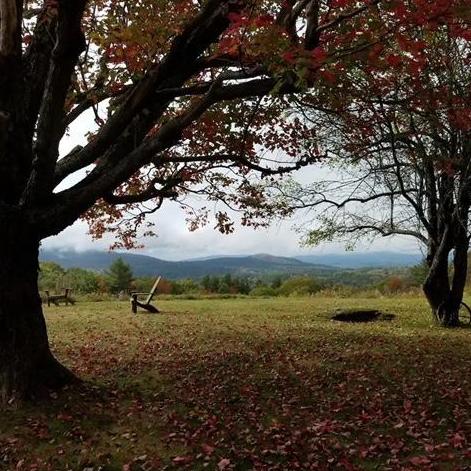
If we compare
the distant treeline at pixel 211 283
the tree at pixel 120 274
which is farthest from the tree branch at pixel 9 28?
the tree at pixel 120 274

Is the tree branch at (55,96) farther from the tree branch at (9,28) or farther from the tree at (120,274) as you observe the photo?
the tree at (120,274)

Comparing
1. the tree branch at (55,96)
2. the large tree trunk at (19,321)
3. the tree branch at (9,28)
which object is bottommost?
the large tree trunk at (19,321)

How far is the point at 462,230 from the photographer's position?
15453mm

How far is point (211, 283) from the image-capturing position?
123 feet

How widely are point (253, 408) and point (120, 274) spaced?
117ft

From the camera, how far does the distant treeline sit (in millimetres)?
33375

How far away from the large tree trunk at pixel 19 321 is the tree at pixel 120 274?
33.2m

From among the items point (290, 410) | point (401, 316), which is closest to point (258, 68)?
point (290, 410)

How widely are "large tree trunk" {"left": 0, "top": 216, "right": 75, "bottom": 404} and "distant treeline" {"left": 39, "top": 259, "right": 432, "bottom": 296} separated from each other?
24332 millimetres

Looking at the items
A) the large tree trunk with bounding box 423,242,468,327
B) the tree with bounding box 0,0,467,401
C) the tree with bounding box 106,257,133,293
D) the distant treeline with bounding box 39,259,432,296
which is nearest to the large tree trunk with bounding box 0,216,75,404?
the tree with bounding box 0,0,467,401

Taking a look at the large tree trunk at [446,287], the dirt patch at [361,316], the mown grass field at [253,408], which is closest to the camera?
the mown grass field at [253,408]

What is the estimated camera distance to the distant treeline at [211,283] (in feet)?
109

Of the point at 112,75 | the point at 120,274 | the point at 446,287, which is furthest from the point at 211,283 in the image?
the point at 112,75

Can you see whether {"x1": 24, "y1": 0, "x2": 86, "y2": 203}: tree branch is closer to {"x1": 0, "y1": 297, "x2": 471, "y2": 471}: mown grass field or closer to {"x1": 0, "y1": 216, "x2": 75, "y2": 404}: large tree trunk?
{"x1": 0, "y1": 216, "x2": 75, "y2": 404}: large tree trunk
